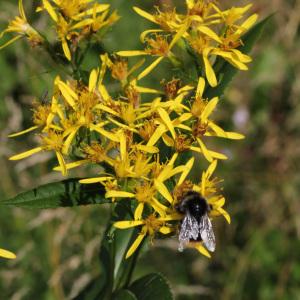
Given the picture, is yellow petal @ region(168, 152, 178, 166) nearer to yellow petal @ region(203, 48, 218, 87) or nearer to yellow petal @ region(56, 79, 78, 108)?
yellow petal @ region(203, 48, 218, 87)

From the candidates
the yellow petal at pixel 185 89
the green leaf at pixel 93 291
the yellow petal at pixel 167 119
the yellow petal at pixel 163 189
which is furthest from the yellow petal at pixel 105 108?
the green leaf at pixel 93 291

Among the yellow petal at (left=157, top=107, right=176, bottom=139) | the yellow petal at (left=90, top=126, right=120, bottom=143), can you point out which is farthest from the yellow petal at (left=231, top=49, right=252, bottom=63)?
the yellow petal at (left=90, top=126, right=120, bottom=143)

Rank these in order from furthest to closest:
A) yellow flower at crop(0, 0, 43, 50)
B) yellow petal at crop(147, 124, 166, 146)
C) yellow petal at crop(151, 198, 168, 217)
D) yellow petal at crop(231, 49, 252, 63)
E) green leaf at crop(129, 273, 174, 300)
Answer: yellow flower at crop(0, 0, 43, 50) < yellow petal at crop(231, 49, 252, 63) < yellow petal at crop(147, 124, 166, 146) < yellow petal at crop(151, 198, 168, 217) < green leaf at crop(129, 273, 174, 300)

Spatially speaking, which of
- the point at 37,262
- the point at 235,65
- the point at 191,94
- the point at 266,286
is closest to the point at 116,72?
the point at 191,94

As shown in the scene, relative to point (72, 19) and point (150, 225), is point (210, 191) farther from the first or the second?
point (72, 19)

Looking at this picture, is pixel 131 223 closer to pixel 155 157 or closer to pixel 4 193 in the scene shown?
pixel 155 157

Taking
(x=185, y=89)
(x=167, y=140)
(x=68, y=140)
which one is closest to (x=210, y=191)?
(x=167, y=140)
